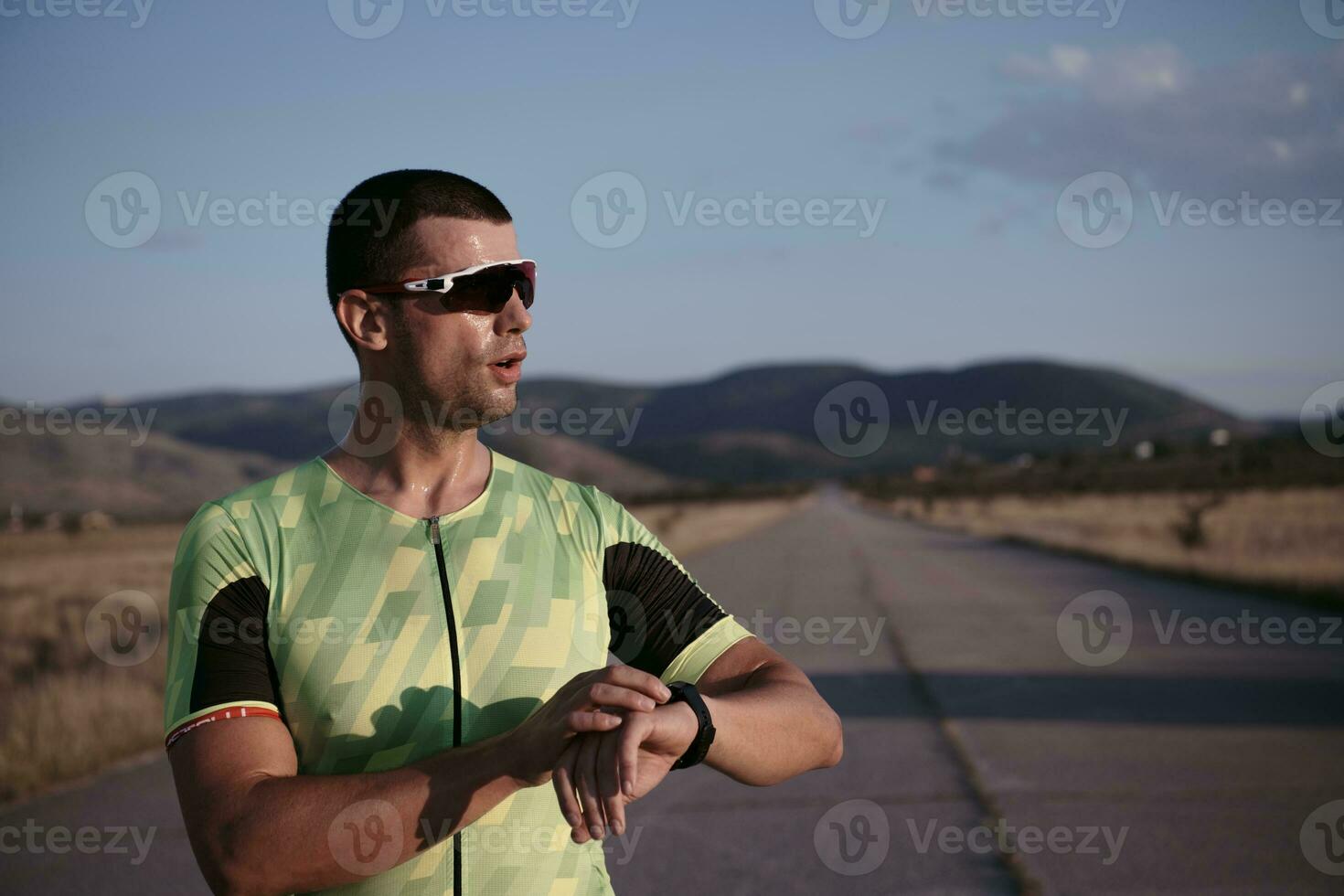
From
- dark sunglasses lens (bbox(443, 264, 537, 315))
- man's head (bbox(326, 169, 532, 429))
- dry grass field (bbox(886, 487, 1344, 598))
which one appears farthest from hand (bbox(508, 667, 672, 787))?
dry grass field (bbox(886, 487, 1344, 598))

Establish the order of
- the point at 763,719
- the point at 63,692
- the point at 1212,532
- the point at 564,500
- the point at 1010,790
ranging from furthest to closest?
the point at 1212,532
the point at 63,692
the point at 1010,790
the point at 564,500
the point at 763,719

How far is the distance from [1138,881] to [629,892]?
2259 mm

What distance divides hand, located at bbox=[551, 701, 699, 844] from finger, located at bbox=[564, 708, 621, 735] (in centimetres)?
2

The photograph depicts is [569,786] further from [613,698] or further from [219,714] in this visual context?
[219,714]

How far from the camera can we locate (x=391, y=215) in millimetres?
2309

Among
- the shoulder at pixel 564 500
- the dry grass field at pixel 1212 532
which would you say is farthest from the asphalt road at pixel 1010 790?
the dry grass field at pixel 1212 532

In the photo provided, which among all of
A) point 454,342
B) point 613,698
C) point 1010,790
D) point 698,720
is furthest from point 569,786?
point 1010,790

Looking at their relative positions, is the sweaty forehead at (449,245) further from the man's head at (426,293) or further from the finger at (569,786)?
the finger at (569,786)

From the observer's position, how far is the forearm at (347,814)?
Result: 185 cm

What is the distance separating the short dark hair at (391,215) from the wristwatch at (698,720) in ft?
3.12

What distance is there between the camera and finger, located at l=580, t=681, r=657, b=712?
5.80 ft

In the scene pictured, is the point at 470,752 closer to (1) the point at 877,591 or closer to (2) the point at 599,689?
(2) the point at 599,689

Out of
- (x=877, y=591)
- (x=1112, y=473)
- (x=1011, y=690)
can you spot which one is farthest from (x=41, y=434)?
(x=1011, y=690)

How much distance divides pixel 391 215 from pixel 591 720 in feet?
3.50
